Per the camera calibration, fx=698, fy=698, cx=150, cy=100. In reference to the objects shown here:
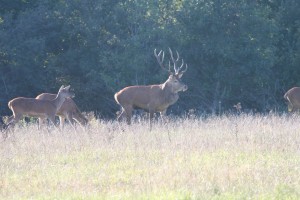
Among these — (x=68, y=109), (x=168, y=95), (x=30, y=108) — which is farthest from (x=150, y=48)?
(x=30, y=108)

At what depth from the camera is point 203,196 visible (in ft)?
26.1

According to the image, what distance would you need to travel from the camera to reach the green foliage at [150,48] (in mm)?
23078

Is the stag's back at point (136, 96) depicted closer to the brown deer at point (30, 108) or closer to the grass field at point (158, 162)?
the brown deer at point (30, 108)

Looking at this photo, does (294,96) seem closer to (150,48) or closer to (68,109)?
(150,48)

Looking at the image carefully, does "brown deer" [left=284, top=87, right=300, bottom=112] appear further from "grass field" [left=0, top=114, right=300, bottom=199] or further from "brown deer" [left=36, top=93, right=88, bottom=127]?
"grass field" [left=0, top=114, right=300, bottom=199]

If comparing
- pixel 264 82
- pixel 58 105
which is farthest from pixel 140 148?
pixel 264 82

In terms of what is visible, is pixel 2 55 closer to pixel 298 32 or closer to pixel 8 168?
pixel 298 32

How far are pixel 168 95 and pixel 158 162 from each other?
8.01m

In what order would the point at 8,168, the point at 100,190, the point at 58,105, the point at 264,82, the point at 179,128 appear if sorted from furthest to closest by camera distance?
the point at 264,82
the point at 58,105
the point at 179,128
the point at 8,168
the point at 100,190

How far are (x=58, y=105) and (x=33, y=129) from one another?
10.5 feet

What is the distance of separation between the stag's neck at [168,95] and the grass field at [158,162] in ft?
11.5

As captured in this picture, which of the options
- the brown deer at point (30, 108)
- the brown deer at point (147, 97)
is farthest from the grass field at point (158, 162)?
the brown deer at point (147, 97)

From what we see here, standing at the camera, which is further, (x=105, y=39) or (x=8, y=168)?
(x=105, y=39)

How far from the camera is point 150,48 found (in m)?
23.6
